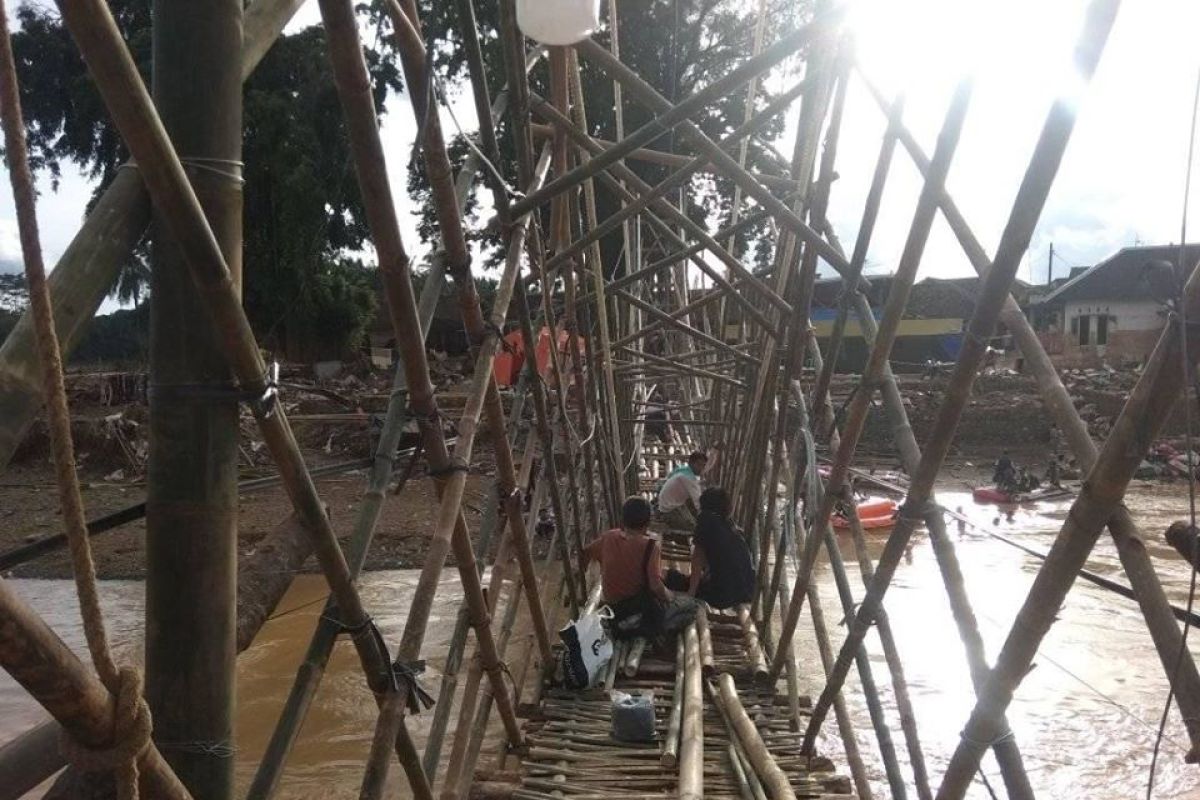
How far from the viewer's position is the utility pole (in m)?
1.48

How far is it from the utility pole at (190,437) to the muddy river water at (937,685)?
3.42 metres

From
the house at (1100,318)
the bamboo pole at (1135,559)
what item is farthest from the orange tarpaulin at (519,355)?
the house at (1100,318)

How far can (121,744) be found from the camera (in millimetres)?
1034

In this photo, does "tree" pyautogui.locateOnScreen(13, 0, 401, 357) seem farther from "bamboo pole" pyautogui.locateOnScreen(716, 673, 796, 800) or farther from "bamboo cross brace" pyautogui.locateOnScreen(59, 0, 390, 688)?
"bamboo cross brace" pyautogui.locateOnScreen(59, 0, 390, 688)

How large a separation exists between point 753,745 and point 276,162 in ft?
51.2

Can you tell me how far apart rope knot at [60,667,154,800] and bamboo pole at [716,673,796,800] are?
261 cm

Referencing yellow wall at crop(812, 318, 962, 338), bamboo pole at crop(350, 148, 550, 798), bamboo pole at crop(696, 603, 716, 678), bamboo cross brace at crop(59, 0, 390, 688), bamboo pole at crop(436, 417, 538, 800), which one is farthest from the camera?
yellow wall at crop(812, 318, 962, 338)

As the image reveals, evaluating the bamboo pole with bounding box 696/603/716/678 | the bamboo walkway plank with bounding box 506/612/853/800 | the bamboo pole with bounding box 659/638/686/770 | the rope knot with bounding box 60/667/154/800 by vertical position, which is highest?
the rope knot with bounding box 60/667/154/800

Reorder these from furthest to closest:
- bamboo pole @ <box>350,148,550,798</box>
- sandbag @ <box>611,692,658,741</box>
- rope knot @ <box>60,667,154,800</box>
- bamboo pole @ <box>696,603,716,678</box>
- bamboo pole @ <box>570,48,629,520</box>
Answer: bamboo pole @ <box>696,603,716,678</box> → bamboo pole @ <box>570,48,629,520</box> → sandbag @ <box>611,692,658,741</box> → bamboo pole @ <box>350,148,550,798</box> → rope knot @ <box>60,667,154,800</box>

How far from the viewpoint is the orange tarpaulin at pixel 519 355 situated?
5.22m

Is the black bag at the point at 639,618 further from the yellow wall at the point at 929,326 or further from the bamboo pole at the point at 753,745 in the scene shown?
the yellow wall at the point at 929,326

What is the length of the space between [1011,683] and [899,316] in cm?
108

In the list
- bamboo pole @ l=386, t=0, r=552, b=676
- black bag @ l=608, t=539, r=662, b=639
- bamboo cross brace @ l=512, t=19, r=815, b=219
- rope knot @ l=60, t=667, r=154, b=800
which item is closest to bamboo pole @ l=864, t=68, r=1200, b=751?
bamboo cross brace @ l=512, t=19, r=815, b=219

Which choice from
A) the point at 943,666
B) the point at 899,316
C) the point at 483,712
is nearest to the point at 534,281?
the point at 483,712
